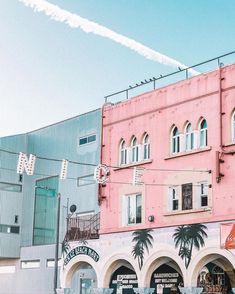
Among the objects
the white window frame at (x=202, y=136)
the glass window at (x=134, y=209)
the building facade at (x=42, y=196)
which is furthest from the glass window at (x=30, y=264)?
the white window frame at (x=202, y=136)

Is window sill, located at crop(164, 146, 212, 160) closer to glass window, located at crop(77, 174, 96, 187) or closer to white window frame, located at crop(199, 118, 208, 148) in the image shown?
white window frame, located at crop(199, 118, 208, 148)

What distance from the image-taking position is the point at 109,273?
3231 centimetres

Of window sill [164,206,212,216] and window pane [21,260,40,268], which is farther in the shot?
window pane [21,260,40,268]

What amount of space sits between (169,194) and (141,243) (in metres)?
2.71

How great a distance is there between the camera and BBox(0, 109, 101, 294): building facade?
43.1 metres

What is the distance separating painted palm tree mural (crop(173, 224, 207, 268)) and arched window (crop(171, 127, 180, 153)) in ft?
13.6

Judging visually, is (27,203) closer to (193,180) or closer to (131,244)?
(131,244)

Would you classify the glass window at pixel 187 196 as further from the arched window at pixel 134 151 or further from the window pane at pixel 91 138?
the window pane at pixel 91 138

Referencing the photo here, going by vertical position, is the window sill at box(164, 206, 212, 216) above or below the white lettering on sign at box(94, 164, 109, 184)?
below

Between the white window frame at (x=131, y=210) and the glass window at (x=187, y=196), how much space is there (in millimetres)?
2877

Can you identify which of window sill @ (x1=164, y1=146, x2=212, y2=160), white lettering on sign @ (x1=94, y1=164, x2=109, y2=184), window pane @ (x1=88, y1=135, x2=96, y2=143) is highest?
window pane @ (x1=88, y1=135, x2=96, y2=143)

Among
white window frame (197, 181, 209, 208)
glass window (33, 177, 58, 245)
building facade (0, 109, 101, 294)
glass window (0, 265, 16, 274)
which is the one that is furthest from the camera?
glass window (0, 265, 16, 274)

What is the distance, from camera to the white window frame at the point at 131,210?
32.3 m

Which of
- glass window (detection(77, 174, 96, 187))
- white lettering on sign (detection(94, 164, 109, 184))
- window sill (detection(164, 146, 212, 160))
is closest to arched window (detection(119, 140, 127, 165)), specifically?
white lettering on sign (detection(94, 164, 109, 184))
